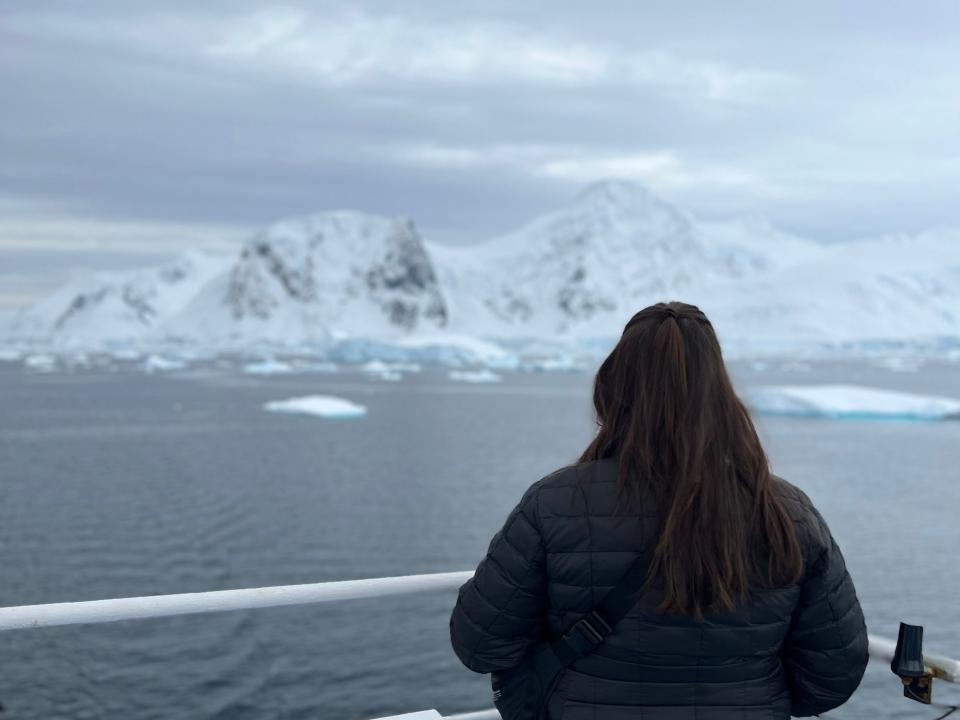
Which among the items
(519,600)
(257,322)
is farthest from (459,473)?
(257,322)

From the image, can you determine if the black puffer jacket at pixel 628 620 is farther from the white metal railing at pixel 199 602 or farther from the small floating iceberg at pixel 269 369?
the small floating iceberg at pixel 269 369

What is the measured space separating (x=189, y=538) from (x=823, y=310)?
436 ft

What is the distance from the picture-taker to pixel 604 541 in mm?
1774

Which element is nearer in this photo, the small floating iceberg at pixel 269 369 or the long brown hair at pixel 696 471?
the long brown hair at pixel 696 471

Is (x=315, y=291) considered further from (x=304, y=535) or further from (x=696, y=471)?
A: (x=696, y=471)

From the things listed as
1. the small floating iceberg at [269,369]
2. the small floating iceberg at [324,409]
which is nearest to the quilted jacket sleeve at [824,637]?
the small floating iceberg at [324,409]

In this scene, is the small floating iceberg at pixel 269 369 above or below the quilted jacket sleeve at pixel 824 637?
below

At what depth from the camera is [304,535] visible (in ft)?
65.5

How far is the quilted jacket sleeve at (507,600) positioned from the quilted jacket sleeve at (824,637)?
0.51 metres

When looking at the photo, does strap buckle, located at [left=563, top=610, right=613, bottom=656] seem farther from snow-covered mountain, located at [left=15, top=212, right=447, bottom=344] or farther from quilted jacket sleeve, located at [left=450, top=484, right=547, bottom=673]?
snow-covered mountain, located at [left=15, top=212, right=447, bottom=344]

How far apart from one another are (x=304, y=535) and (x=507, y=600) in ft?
61.5

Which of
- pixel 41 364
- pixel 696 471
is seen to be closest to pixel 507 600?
pixel 696 471

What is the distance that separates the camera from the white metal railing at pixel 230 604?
2.18 metres

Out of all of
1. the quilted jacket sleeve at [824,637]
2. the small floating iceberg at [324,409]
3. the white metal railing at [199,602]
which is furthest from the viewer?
the small floating iceberg at [324,409]
